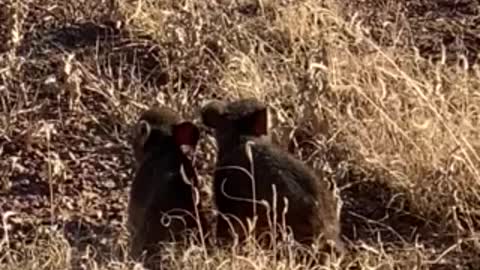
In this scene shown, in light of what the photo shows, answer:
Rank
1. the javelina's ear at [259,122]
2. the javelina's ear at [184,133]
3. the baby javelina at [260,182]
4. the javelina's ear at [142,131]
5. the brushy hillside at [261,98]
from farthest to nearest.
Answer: the javelina's ear at [142,131] < the javelina's ear at [259,122] < the javelina's ear at [184,133] < the brushy hillside at [261,98] < the baby javelina at [260,182]

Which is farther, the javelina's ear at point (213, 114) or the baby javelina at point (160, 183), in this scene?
the javelina's ear at point (213, 114)

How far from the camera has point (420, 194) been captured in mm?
7449

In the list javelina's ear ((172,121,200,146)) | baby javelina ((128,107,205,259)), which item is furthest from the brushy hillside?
javelina's ear ((172,121,200,146))

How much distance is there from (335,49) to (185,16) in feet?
2.96

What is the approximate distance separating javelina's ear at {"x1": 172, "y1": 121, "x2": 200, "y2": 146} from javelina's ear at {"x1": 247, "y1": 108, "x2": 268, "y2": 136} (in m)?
0.27

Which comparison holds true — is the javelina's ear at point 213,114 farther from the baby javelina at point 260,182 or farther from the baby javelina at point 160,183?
the baby javelina at point 160,183

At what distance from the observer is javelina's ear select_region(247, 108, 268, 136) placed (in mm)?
7453

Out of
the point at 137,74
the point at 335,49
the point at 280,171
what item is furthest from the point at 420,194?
the point at 137,74

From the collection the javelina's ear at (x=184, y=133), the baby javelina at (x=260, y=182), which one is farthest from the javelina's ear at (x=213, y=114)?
the javelina's ear at (x=184, y=133)

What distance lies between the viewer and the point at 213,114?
770cm

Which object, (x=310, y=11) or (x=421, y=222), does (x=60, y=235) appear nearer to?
(x=421, y=222)

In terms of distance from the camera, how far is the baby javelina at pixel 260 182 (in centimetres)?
681

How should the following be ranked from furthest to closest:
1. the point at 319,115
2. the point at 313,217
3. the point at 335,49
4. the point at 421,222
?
the point at 335,49, the point at 319,115, the point at 421,222, the point at 313,217

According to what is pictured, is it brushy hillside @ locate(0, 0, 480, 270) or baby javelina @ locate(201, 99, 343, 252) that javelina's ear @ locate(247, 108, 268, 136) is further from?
brushy hillside @ locate(0, 0, 480, 270)
